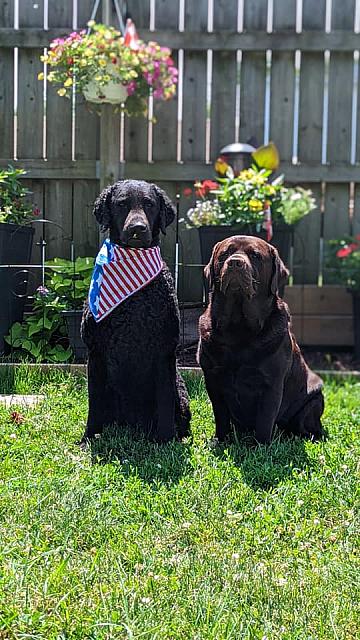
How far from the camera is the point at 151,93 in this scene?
20.7 feet

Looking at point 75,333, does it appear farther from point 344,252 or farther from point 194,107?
point 194,107

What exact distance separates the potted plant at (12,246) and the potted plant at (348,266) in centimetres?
248

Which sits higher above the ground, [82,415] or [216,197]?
[216,197]

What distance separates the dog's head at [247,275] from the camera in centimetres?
357

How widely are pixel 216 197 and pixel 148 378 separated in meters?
2.66

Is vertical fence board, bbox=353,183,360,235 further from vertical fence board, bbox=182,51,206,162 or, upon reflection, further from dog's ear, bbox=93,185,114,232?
dog's ear, bbox=93,185,114,232

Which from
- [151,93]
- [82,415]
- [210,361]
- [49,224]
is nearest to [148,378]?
[210,361]

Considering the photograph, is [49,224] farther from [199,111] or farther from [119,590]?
[119,590]

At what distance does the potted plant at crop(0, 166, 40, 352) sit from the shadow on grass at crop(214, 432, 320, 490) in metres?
1.99

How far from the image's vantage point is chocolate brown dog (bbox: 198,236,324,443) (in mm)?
3705

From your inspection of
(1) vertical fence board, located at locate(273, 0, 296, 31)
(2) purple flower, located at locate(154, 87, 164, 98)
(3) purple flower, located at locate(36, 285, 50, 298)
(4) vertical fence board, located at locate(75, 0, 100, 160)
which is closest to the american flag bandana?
(3) purple flower, located at locate(36, 285, 50, 298)

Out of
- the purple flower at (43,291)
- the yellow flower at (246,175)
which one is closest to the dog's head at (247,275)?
the purple flower at (43,291)

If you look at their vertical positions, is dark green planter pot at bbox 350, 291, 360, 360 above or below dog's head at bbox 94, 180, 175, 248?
below

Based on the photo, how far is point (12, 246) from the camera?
17.4 ft
